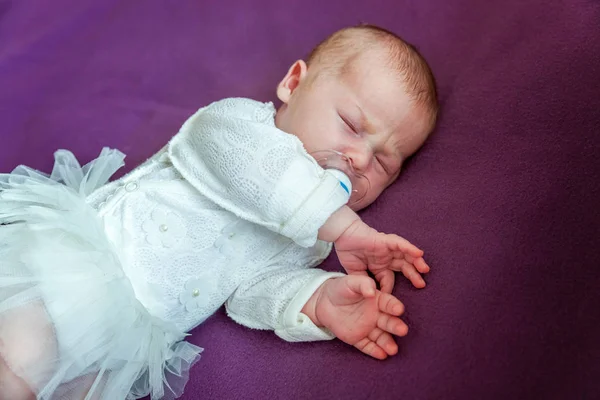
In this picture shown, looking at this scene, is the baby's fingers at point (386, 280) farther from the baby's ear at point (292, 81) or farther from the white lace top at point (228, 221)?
the baby's ear at point (292, 81)

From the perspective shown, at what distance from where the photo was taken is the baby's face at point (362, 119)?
997mm

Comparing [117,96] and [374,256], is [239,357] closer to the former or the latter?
[374,256]

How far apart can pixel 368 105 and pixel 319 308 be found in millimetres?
330

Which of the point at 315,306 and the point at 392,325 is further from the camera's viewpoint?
the point at 315,306

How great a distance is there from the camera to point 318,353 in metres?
0.88

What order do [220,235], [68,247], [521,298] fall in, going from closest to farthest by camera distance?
[521,298]
[68,247]
[220,235]

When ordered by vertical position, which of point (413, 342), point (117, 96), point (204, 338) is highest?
point (413, 342)

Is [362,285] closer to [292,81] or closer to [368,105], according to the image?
[368,105]

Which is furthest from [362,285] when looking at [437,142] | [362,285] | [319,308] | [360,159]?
[437,142]

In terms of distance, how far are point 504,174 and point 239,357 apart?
466mm

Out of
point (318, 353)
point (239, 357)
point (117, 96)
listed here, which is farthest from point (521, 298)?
point (117, 96)

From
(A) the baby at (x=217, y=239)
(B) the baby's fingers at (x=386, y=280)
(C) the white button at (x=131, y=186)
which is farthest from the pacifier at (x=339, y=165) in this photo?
(C) the white button at (x=131, y=186)

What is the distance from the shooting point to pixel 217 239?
0.99 m

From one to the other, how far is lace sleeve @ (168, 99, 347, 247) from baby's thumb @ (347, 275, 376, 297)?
0.27ft
